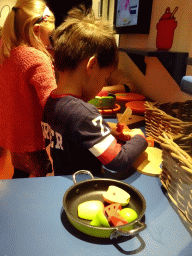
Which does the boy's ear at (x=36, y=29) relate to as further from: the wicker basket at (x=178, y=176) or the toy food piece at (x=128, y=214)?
the toy food piece at (x=128, y=214)

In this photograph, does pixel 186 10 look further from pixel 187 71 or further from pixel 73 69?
pixel 73 69

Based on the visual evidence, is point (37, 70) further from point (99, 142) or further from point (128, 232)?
point (128, 232)

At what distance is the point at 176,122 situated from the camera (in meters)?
0.88

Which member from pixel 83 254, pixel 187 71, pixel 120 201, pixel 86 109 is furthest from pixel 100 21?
pixel 83 254

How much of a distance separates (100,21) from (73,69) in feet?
0.74

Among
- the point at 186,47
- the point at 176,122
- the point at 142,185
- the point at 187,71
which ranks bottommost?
the point at 142,185

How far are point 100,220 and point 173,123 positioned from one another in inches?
19.3

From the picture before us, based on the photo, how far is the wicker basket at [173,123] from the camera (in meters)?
0.81

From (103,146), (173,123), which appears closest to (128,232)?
(103,146)

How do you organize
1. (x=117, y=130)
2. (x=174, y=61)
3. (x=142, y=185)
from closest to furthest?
(x=142, y=185) → (x=117, y=130) → (x=174, y=61)

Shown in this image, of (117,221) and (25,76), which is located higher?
(25,76)

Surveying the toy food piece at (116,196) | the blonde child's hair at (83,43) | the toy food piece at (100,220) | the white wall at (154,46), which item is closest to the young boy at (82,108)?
the blonde child's hair at (83,43)

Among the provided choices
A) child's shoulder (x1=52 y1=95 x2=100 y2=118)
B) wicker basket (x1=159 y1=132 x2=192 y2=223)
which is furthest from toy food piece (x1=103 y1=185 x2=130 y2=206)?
child's shoulder (x1=52 y1=95 x2=100 y2=118)

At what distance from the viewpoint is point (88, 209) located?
61cm
